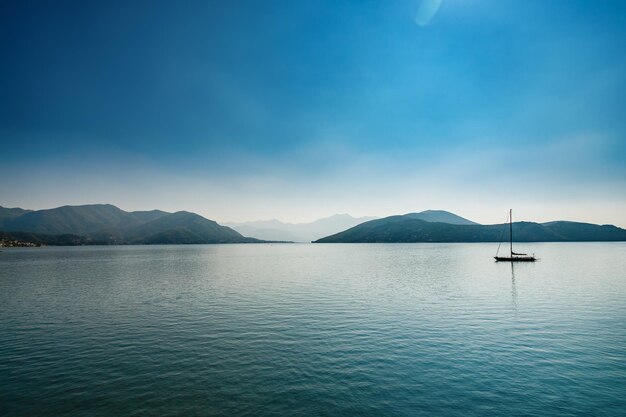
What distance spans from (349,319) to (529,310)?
33.7 metres

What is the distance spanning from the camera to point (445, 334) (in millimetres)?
40656

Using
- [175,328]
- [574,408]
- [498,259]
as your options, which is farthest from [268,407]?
[498,259]

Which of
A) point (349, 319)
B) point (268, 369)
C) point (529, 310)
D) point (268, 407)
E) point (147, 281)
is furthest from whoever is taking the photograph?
point (147, 281)

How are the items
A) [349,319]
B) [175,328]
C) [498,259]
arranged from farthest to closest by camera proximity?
[498,259] < [349,319] < [175,328]

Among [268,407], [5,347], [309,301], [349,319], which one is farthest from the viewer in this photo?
[309,301]

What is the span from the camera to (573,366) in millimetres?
30172

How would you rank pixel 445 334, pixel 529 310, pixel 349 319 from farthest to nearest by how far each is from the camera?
pixel 529 310, pixel 349 319, pixel 445 334

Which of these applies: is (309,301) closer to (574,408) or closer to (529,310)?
(529,310)

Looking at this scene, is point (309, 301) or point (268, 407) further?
point (309, 301)

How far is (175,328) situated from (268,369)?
68.9 feet

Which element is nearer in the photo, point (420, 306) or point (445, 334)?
point (445, 334)

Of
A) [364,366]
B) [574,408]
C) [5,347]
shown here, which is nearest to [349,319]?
[364,366]

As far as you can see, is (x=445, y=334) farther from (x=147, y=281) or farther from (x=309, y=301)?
(x=147, y=281)

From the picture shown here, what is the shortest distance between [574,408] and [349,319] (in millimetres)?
29414
